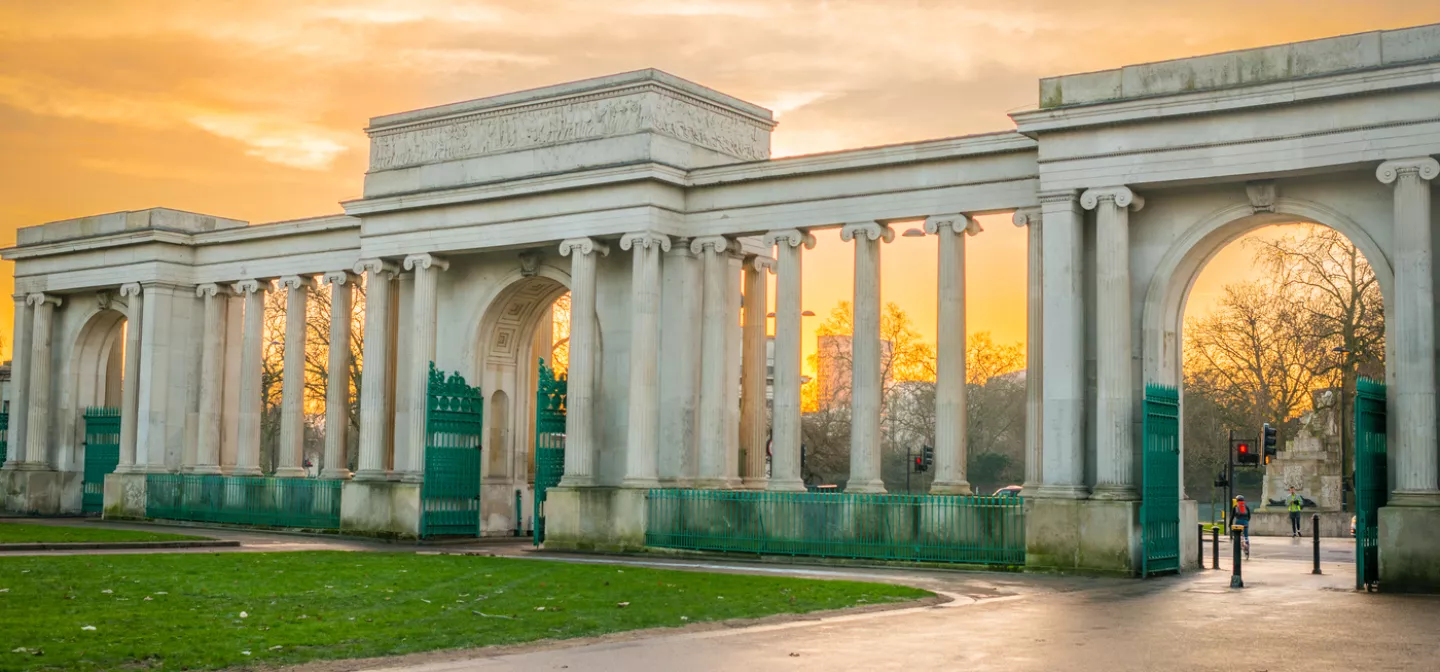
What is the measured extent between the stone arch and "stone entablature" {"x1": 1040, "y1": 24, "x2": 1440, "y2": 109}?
7.62 feet

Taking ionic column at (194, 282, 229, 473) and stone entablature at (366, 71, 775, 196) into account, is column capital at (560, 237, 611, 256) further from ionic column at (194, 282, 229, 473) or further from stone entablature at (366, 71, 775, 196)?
ionic column at (194, 282, 229, 473)

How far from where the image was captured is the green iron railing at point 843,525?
27.9 metres

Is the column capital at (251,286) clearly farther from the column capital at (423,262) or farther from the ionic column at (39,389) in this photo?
the ionic column at (39,389)

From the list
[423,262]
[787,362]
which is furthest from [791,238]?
[423,262]

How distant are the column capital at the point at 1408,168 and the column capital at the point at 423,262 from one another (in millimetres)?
21411

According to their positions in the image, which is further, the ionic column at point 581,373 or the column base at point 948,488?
the ionic column at point 581,373

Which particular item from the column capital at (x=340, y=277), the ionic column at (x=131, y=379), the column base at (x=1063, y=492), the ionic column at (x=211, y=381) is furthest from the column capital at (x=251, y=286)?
the column base at (x=1063, y=492)

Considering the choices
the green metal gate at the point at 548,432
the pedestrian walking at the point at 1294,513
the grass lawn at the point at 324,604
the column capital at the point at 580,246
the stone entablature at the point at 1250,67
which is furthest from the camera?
the pedestrian walking at the point at 1294,513

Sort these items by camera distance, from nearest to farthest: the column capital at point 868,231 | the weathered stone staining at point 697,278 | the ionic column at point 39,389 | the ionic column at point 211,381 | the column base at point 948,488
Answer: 1. the weathered stone staining at point 697,278
2. the column base at point 948,488
3. the column capital at point 868,231
4. the ionic column at point 211,381
5. the ionic column at point 39,389

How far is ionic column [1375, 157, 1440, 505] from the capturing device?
2380 cm

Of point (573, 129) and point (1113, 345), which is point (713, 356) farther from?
point (1113, 345)

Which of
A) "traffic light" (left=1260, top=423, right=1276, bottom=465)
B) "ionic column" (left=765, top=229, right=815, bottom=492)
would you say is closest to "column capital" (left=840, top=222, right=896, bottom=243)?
"ionic column" (left=765, top=229, right=815, bottom=492)

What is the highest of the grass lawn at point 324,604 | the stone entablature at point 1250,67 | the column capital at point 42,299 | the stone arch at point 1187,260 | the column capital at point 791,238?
the stone entablature at point 1250,67

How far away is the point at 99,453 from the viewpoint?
46.1 m
